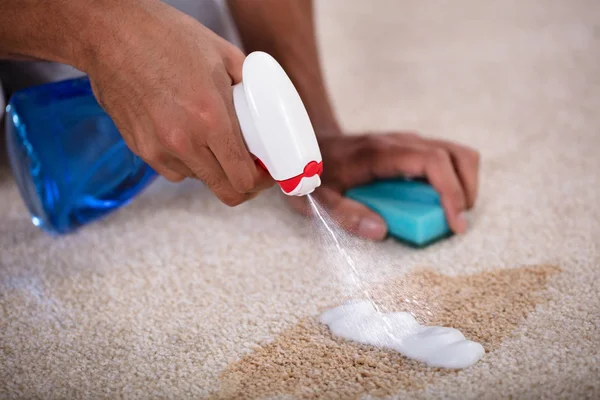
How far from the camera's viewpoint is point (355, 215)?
0.93 meters

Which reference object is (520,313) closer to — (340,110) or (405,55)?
(340,110)

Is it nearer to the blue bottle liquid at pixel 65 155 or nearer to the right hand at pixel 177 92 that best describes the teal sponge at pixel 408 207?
the right hand at pixel 177 92

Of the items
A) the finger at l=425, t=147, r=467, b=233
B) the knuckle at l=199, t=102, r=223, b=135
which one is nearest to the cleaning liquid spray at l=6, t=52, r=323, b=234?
the knuckle at l=199, t=102, r=223, b=135

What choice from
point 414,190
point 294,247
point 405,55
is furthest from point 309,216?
point 405,55

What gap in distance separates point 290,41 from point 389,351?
67 centimetres

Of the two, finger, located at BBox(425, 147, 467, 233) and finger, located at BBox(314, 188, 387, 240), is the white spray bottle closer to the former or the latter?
finger, located at BBox(314, 188, 387, 240)

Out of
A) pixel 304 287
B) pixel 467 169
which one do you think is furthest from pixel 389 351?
pixel 467 169

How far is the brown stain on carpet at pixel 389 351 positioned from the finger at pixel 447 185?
124mm

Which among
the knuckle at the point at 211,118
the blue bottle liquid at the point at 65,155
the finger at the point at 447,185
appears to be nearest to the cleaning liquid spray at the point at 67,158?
the blue bottle liquid at the point at 65,155

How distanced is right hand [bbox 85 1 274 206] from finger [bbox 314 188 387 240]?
0.70ft

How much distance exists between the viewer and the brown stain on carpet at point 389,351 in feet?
2.08

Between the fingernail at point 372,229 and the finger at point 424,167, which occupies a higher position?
the finger at point 424,167

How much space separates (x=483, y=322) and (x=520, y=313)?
49 millimetres

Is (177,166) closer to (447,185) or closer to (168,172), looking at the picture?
(168,172)
